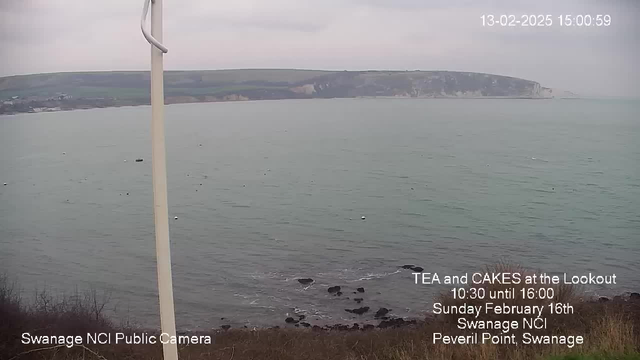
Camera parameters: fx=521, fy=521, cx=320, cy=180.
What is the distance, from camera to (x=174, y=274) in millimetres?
13617

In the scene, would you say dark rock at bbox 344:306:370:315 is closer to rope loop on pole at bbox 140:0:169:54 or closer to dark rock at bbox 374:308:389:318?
dark rock at bbox 374:308:389:318

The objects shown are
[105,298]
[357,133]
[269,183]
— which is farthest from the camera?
[357,133]

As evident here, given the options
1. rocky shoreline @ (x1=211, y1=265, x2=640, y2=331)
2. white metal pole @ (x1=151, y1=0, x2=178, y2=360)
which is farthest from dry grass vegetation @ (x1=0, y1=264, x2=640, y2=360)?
white metal pole @ (x1=151, y1=0, x2=178, y2=360)

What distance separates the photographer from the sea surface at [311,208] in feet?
38.8

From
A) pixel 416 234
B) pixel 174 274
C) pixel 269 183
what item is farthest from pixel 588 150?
pixel 174 274

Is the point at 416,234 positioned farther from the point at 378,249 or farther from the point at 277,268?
the point at 277,268

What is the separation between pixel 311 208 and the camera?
17.1m

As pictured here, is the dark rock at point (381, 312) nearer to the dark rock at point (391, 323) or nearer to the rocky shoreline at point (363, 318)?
→ the rocky shoreline at point (363, 318)

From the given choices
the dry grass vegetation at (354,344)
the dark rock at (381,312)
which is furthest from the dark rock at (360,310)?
the dry grass vegetation at (354,344)

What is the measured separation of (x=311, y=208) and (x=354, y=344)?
33.7ft

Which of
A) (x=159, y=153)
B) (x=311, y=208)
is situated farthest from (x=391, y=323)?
(x=159, y=153)

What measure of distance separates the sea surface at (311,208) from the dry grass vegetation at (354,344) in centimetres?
236

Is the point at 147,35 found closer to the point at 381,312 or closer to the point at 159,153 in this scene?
the point at 159,153

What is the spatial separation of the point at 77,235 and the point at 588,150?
16.1m
